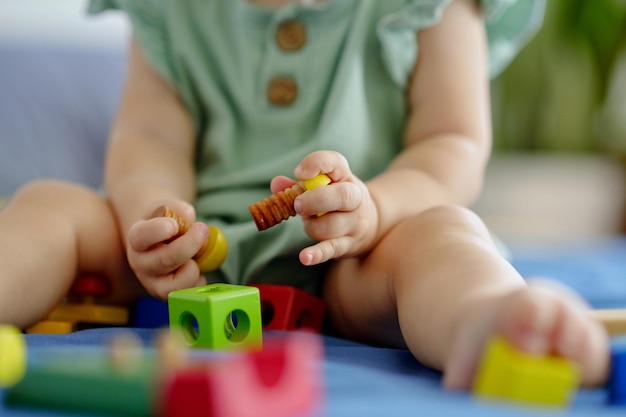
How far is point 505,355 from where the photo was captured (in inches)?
17.3

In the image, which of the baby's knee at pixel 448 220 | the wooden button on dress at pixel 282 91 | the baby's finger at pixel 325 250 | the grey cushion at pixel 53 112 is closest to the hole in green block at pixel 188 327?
the baby's finger at pixel 325 250

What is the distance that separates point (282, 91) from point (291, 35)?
0.24ft

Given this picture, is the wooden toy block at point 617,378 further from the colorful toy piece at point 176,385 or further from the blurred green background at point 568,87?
the blurred green background at point 568,87

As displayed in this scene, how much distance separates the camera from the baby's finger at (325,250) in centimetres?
65

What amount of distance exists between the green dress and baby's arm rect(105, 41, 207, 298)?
3cm

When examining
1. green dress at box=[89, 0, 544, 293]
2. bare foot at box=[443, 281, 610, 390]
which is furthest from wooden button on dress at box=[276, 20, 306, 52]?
bare foot at box=[443, 281, 610, 390]

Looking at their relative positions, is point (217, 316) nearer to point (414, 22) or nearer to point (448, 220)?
point (448, 220)

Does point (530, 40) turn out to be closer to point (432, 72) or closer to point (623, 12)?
point (623, 12)

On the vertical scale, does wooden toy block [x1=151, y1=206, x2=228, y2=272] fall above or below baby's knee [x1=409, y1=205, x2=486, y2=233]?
below

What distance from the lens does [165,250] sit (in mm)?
702

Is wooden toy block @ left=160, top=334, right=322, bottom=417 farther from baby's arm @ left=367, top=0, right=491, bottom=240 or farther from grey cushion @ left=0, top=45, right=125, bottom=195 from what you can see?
grey cushion @ left=0, top=45, right=125, bottom=195

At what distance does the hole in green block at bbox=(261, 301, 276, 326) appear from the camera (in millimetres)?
772

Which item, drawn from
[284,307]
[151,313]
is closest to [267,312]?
[284,307]

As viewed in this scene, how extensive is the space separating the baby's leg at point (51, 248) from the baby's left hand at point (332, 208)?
0.86ft
